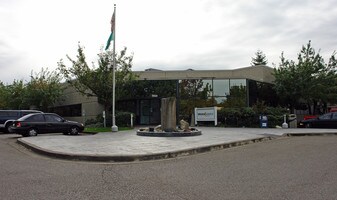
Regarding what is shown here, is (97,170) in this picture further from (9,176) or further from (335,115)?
(335,115)

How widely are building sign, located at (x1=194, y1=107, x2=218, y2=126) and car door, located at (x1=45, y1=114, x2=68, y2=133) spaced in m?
11.5

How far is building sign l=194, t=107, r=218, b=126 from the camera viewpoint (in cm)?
2809

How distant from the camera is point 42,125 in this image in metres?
20.4

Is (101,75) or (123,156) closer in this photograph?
(123,156)

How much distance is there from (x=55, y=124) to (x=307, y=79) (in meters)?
23.0

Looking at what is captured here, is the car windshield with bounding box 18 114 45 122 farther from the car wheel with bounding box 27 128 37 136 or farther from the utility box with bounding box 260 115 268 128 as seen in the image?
the utility box with bounding box 260 115 268 128

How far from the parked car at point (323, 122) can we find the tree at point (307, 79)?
6.82 metres

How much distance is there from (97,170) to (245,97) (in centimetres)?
2314

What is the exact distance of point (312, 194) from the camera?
21.2 ft

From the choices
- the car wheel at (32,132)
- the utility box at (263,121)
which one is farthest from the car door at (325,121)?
the car wheel at (32,132)

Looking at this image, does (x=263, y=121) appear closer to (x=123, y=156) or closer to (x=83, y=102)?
(x=123, y=156)

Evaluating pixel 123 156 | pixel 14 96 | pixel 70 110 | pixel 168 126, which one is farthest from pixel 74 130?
pixel 14 96

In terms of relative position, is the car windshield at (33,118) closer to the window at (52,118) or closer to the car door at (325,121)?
the window at (52,118)

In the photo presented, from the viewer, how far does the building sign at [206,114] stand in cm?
2809
